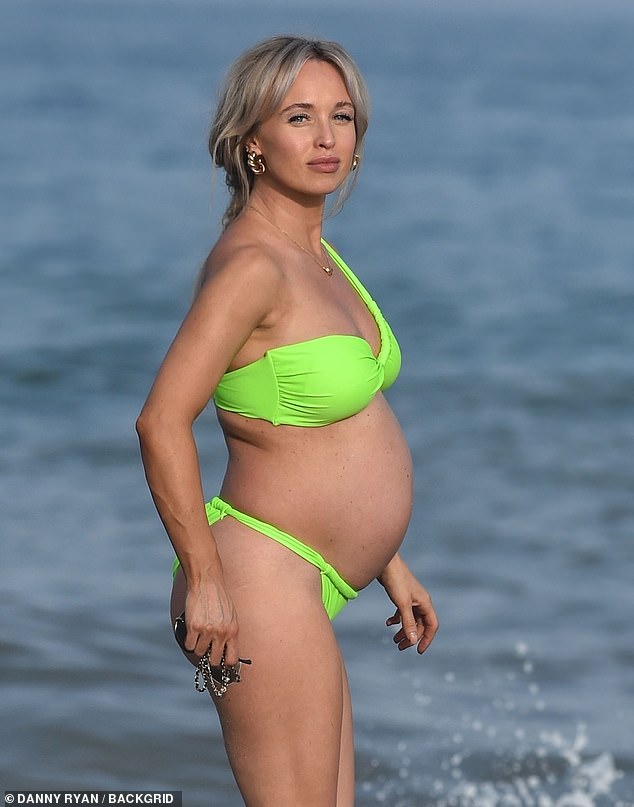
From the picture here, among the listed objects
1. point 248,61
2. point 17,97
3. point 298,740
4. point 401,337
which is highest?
point 17,97

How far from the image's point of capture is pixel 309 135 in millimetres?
3096

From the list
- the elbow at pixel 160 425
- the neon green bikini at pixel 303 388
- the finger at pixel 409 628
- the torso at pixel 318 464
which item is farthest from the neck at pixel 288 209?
the finger at pixel 409 628

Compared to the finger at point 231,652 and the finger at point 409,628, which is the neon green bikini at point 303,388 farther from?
the finger at point 409,628

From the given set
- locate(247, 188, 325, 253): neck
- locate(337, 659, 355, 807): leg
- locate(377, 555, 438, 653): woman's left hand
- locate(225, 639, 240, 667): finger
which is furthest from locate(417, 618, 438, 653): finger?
locate(247, 188, 325, 253): neck

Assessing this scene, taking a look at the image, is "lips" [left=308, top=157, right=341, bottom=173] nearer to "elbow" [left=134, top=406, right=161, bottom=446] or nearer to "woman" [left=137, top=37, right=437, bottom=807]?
"woman" [left=137, top=37, right=437, bottom=807]

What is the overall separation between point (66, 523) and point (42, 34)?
38.3 m

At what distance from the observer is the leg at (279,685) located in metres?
2.95

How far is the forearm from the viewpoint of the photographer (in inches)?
111

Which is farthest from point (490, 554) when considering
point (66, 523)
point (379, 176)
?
point (379, 176)

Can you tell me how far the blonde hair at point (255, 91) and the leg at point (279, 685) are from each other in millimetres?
772

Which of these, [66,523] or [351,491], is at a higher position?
[66,523]

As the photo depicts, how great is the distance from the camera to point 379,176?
1888 centimetres

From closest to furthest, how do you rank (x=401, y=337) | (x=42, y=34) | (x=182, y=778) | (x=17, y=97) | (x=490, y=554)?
(x=182, y=778), (x=490, y=554), (x=401, y=337), (x=17, y=97), (x=42, y=34)

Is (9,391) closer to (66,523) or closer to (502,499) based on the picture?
(66,523)
